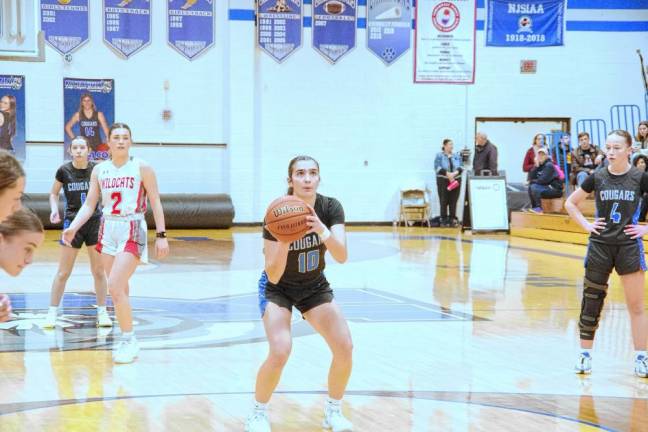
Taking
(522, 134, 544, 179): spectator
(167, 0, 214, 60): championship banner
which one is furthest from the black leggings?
(167, 0, 214, 60): championship banner

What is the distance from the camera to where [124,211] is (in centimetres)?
758

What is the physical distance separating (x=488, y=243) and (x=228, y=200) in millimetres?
6148

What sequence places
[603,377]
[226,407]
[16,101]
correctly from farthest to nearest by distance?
[16,101] → [603,377] → [226,407]

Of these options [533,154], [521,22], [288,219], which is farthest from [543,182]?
[288,219]

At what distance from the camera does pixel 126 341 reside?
7262 millimetres

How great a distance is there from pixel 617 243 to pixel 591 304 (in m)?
0.52

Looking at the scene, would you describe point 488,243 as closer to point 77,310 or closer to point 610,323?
point 610,323

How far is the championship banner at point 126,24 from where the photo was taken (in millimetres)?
20859

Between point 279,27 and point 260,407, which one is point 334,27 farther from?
point 260,407

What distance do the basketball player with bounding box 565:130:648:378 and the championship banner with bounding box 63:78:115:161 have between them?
50.8 feet

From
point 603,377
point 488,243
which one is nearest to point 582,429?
point 603,377

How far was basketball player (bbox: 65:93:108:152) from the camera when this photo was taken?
20.8m

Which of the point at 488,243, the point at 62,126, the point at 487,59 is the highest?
the point at 487,59

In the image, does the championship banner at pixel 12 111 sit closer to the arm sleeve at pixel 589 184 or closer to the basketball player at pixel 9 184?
the arm sleeve at pixel 589 184
